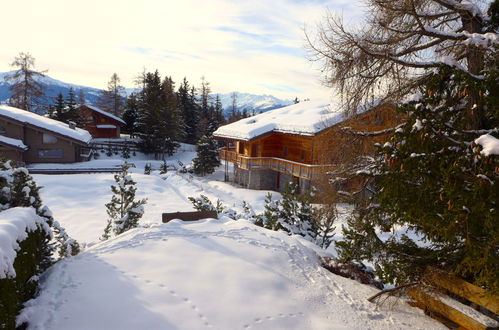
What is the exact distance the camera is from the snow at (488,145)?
12.2 ft

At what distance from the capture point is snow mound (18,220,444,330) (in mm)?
4953

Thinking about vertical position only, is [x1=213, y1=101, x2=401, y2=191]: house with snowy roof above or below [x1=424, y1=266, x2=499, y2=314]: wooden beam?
above

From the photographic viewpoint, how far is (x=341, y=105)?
7094 mm

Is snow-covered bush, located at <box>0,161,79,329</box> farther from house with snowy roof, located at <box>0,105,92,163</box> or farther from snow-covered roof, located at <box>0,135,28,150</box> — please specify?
house with snowy roof, located at <box>0,105,92,163</box>

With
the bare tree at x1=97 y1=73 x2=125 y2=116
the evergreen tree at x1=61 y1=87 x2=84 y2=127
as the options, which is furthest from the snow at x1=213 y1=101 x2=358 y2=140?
the bare tree at x1=97 y1=73 x2=125 y2=116

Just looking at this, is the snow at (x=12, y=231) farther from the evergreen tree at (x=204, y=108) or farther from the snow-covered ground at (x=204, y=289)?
the evergreen tree at (x=204, y=108)

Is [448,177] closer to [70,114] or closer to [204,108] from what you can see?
[70,114]

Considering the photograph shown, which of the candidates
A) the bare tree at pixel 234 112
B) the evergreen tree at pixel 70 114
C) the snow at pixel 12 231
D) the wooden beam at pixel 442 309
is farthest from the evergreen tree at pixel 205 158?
the bare tree at pixel 234 112

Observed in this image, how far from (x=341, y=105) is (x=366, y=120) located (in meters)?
2.81

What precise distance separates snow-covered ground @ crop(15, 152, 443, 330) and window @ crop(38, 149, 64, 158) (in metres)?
30.8

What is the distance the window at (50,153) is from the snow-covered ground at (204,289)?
30781 millimetres

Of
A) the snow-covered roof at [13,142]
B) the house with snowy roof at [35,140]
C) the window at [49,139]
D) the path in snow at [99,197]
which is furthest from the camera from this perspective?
the window at [49,139]

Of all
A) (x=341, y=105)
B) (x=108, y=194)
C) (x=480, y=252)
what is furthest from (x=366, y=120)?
(x=108, y=194)

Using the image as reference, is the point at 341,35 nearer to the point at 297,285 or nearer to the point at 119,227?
the point at 297,285
